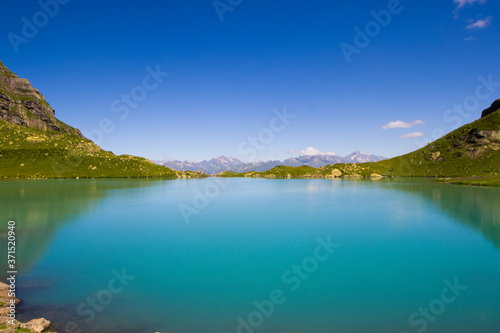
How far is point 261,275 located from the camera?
1877cm

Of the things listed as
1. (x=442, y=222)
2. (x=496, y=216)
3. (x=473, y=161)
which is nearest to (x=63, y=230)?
(x=442, y=222)

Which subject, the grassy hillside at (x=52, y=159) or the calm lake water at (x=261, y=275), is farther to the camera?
the grassy hillside at (x=52, y=159)

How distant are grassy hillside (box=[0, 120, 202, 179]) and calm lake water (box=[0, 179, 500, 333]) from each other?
5597 inches

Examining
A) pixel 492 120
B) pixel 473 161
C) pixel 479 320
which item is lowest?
pixel 479 320

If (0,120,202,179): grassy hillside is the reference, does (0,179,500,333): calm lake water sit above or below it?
below

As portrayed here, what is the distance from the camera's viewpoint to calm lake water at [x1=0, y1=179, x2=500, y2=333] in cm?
1309

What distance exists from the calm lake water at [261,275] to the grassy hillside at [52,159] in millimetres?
142174

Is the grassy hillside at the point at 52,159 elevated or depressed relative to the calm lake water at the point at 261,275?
elevated

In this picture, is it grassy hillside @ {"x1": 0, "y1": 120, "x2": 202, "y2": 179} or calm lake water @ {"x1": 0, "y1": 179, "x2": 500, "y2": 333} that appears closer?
calm lake water @ {"x1": 0, "y1": 179, "x2": 500, "y2": 333}

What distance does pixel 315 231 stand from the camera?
31.6m

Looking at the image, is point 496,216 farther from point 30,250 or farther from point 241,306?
point 30,250

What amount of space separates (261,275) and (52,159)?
188 meters

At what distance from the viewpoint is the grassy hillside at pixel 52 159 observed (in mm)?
148125

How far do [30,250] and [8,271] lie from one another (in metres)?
5.66
